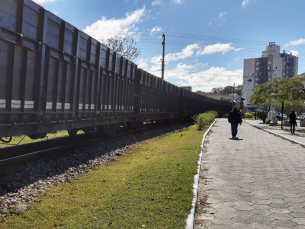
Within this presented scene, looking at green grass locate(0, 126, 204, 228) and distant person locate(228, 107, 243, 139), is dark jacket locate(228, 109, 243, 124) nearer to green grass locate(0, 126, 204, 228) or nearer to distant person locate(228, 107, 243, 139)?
distant person locate(228, 107, 243, 139)

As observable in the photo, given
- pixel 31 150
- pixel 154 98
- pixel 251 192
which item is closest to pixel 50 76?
pixel 31 150

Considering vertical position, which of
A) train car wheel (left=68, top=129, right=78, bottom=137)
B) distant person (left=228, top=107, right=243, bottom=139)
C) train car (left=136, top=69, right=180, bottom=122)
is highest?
train car (left=136, top=69, right=180, bottom=122)

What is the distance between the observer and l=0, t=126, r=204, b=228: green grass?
4.05 m

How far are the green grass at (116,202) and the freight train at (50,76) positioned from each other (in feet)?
6.18

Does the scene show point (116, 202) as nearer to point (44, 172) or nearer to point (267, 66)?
point (44, 172)

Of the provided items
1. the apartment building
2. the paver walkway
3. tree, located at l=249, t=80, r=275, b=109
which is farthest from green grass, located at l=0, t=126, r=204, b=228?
the apartment building

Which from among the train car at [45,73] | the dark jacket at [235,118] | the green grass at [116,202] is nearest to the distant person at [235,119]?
the dark jacket at [235,118]

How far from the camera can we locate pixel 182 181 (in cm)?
588

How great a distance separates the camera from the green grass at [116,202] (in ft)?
13.3

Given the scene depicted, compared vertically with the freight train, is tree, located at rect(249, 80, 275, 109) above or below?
above

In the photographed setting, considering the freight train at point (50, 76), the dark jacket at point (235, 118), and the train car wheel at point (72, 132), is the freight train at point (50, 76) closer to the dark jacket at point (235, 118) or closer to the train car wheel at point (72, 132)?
the train car wheel at point (72, 132)

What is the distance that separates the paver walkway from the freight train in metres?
4.01

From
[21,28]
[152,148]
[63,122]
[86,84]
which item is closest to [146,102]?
[152,148]

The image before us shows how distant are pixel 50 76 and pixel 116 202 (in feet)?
13.6
